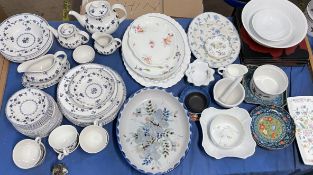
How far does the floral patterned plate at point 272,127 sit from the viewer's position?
3.70 ft

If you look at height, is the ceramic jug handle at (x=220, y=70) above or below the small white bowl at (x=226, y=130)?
above

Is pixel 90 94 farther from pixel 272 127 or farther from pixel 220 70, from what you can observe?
pixel 272 127

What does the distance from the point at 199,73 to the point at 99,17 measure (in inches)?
16.5

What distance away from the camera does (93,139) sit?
1.08 meters

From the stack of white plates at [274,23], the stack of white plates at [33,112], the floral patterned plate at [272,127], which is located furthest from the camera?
the stack of white plates at [274,23]

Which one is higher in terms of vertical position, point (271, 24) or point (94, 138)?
point (271, 24)

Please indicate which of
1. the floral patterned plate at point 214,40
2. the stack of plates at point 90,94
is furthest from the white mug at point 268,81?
the stack of plates at point 90,94

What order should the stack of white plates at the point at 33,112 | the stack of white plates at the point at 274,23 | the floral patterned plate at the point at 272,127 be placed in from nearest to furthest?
the stack of white plates at the point at 33,112
the floral patterned plate at the point at 272,127
the stack of white plates at the point at 274,23

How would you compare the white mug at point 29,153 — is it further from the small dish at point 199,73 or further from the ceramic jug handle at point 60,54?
the small dish at point 199,73

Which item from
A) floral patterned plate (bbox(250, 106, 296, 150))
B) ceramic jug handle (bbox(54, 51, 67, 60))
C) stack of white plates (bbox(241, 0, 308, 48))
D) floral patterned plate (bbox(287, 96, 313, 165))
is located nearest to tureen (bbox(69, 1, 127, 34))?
ceramic jug handle (bbox(54, 51, 67, 60))

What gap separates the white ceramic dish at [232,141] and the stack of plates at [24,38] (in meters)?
0.64

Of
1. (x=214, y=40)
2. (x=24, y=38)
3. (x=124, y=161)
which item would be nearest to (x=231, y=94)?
(x=214, y=40)

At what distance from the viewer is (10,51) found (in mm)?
1200

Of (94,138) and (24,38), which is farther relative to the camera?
(24,38)
